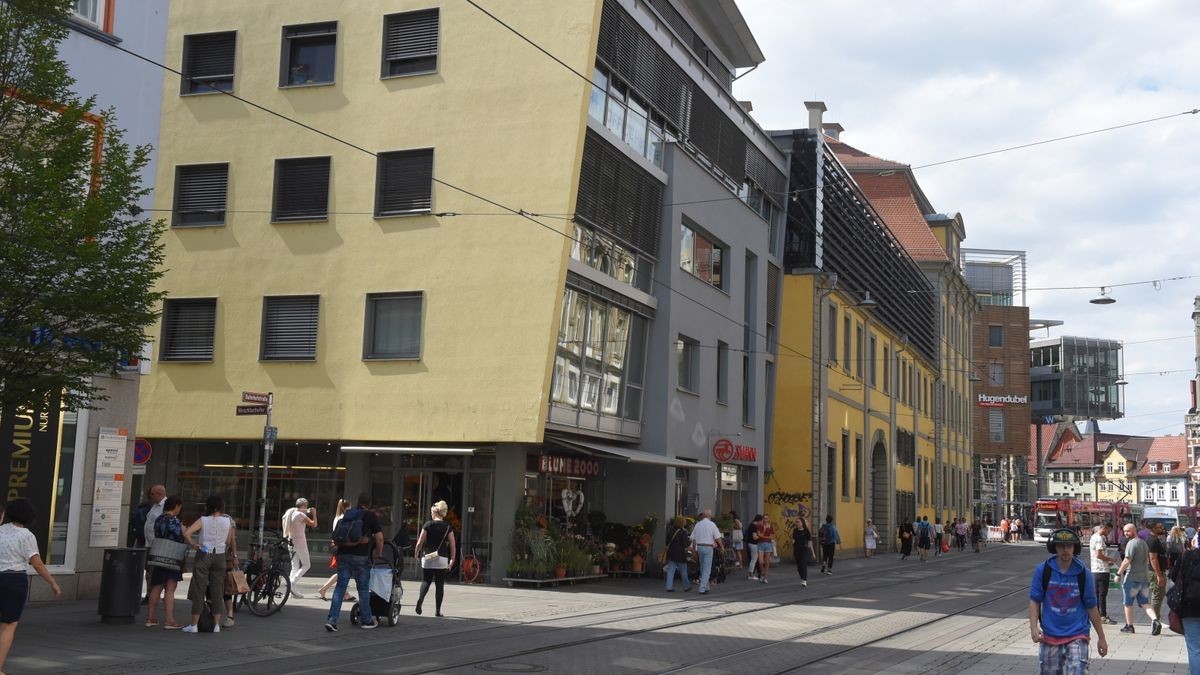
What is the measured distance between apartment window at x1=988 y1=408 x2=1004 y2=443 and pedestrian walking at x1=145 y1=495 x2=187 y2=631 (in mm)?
89767

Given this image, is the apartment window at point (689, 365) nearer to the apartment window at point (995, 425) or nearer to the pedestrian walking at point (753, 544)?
the pedestrian walking at point (753, 544)

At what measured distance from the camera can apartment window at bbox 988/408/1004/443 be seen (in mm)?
98312

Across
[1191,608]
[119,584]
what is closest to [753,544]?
[119,584]

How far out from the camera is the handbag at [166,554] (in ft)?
51.2

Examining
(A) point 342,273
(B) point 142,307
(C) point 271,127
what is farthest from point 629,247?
(B) point 142,307

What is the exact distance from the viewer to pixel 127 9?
19297mm

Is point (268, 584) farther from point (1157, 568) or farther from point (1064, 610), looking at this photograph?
point (1157, 568)

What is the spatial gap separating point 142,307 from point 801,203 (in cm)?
3080

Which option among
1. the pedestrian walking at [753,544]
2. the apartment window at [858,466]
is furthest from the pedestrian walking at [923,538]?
the pedestrian walking at [753,544]

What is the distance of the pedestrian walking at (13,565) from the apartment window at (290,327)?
17.0m

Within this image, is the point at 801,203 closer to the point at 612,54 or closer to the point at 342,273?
the point at 612,54

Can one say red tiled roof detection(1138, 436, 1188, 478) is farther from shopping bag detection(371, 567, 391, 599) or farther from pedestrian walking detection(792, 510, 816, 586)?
shopping bag detection(371, 567, 391, 599)

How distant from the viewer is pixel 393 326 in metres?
27.4

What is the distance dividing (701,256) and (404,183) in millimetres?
9323
